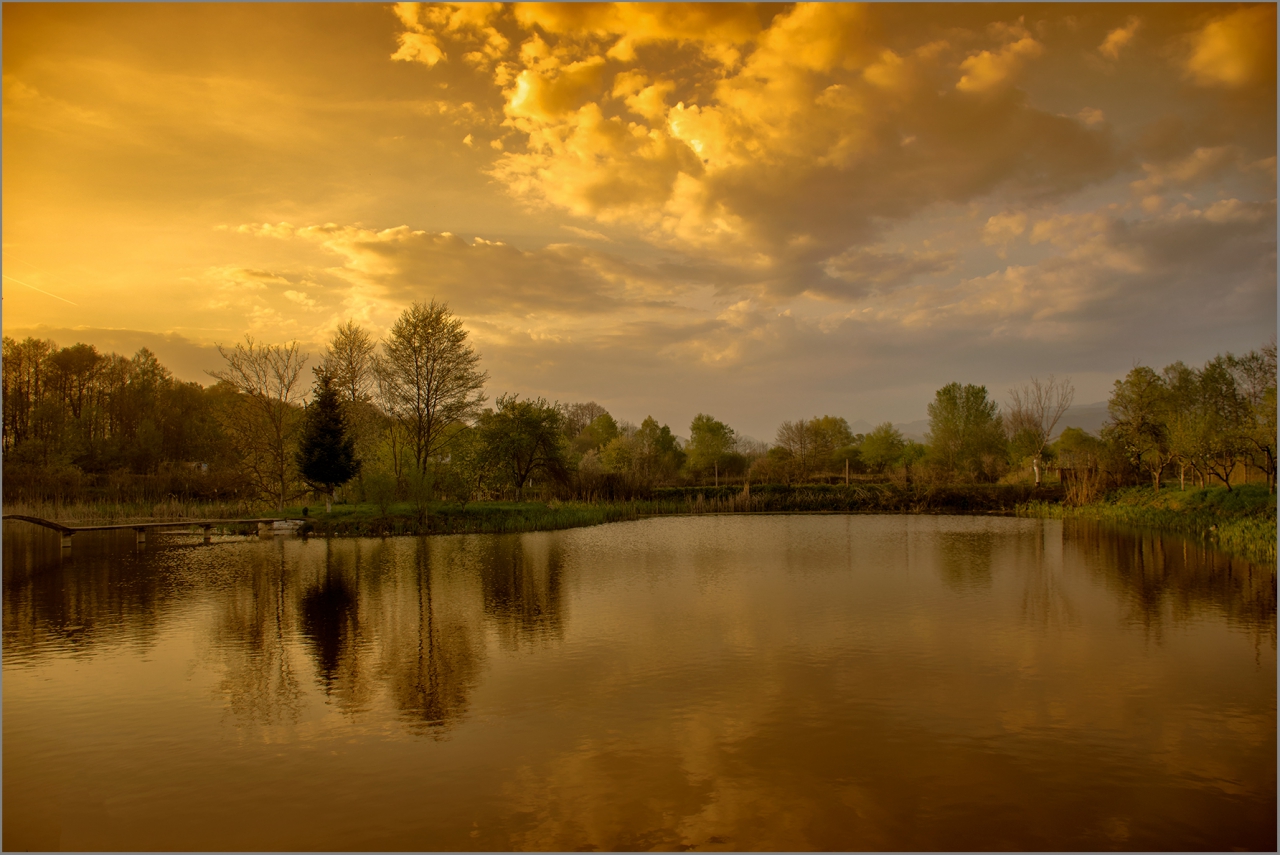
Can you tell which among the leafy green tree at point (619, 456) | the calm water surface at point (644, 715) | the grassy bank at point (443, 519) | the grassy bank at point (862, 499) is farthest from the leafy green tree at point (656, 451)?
the calm water surface at point (644, 715)

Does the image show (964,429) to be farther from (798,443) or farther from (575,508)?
(575,508)

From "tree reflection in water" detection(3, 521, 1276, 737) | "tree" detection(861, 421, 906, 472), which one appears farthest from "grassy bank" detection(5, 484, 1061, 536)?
"tree" detection(861, 421, 906, 472)

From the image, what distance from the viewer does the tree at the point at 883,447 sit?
181 ft

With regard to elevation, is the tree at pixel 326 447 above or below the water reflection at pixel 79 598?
above

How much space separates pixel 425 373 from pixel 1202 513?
29.6 metres

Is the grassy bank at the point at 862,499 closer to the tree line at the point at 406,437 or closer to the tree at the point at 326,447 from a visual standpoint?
the tree line at the point at 406,437

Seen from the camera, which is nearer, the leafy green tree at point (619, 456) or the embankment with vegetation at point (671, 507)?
the embankment with vegetation at point (671, 507)

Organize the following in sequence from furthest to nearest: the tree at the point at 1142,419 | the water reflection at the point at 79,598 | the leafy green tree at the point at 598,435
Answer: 1. the leafy green tree at the point at 598,435
2. the tree at the point at 1142,419
3. the water reflection at the point at 79,598

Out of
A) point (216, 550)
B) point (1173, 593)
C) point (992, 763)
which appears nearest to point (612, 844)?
point (992, 763)

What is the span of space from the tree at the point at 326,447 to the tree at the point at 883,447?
4016 cm

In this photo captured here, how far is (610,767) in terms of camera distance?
5637mm

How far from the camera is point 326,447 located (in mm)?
27234

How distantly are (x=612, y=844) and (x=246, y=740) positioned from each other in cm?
371

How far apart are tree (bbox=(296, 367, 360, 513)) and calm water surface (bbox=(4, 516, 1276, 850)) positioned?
1347cm
